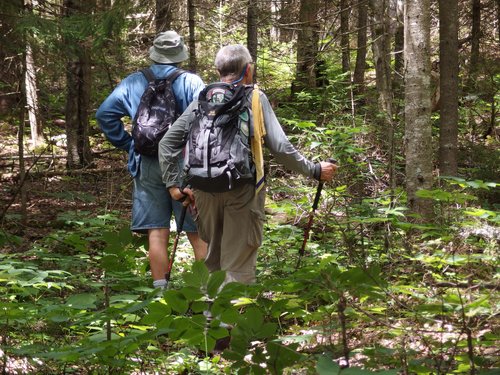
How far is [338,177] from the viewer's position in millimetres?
7898

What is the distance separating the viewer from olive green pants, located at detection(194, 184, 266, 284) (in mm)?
4340

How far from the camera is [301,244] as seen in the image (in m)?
6.40

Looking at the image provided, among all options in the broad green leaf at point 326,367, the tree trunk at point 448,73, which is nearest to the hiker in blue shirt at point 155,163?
the broad green leaf at point 326,367

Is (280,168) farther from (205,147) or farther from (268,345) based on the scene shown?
(268,345)

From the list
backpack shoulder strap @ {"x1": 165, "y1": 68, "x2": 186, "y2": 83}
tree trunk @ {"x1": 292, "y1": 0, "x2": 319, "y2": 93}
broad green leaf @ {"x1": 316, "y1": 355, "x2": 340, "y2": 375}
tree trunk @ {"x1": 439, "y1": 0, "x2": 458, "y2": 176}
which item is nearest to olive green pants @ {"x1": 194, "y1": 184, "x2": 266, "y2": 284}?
backpack shoulder strap @ {"x1": 165, "y1": 68, "x2": 186, "y2": 83}

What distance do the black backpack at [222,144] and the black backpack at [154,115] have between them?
2.82ft

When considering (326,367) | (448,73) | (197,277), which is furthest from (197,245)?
(448,73)

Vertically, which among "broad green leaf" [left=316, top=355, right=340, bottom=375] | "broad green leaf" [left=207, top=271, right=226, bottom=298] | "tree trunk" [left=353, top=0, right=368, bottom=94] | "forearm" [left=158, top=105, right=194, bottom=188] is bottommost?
"broad green leaf" [left=316, top=355, right=340, bottom=375]

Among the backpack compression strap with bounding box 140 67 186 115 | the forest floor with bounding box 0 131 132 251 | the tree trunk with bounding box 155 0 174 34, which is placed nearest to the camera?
the backpack compression strap with bounding box 140 67 186 115

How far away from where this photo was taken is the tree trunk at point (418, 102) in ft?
19.1

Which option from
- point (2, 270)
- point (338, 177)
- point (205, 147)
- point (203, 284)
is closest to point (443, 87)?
point (338, 177)

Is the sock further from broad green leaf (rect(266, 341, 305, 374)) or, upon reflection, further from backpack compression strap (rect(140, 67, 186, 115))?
broad green leaf (rect(266, 341, 305, 374))

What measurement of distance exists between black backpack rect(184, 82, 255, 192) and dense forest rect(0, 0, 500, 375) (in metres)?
0.62

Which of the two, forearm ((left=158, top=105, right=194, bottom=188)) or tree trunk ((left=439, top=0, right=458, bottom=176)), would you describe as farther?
tree trunk ((left=439, top=0, right=458, bottom=176))
